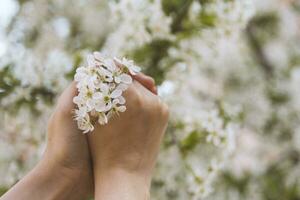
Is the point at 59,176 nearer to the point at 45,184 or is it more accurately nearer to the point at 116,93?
the point at 45,184

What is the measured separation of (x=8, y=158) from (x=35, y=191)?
25.0 inches

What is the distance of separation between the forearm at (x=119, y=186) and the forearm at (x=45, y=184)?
0.04 metres

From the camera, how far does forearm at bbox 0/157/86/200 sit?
31.8 inches

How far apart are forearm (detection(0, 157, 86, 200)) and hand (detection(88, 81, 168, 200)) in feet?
0.15

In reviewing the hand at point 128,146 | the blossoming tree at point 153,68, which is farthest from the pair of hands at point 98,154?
the blossoming tree at point 153,68

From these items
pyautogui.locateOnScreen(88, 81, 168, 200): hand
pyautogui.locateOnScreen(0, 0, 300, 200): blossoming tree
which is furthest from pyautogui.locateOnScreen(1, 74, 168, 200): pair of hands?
pyautogui.locateOnScreen(0, 0, 300, 200): blossoming tree

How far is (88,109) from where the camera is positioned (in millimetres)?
785

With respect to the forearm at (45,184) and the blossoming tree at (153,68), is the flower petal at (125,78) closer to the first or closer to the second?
the forearm at (45,184)

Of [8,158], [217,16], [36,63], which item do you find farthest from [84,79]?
[8,158]

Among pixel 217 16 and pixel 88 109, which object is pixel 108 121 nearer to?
pixel 88 109

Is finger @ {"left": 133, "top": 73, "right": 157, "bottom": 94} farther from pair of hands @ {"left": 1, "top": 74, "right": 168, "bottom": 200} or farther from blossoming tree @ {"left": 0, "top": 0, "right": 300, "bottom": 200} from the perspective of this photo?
blossoming tree @ {"left": 0, "top": 0, "right": 300, "bottom": 200}

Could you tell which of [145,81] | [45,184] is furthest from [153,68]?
[45,184]

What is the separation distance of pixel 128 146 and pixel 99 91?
0.08m

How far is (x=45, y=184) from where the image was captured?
813 millimetres
